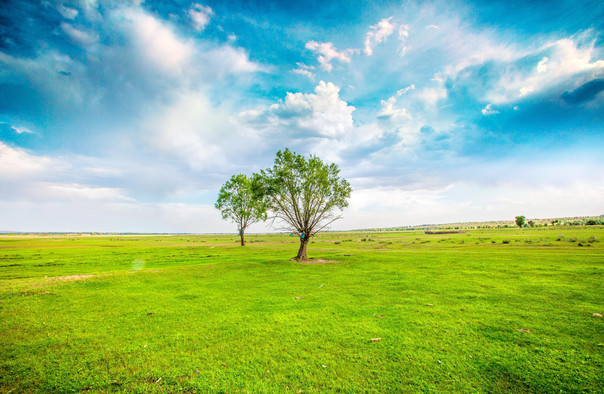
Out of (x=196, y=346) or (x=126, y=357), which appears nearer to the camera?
(x=126, y=357)

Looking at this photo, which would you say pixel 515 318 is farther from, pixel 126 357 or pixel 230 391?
pixel 126 357

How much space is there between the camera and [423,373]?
238 inches

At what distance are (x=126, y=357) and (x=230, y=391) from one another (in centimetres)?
369

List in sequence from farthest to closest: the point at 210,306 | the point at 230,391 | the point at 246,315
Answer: the point at 210,306 → the point at 246,315 → the point at 230,391

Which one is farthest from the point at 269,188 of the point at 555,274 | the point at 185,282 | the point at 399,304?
the point at 555,274

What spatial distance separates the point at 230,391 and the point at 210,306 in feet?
22.0

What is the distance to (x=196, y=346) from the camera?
750cm

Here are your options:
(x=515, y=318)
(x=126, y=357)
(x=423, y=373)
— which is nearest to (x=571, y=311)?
(x=515, y=318)

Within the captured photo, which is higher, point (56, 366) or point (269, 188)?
point (269, 188)

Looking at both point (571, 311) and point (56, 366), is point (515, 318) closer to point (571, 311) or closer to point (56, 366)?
point (571, 311)

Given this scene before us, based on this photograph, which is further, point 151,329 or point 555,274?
point 555,274

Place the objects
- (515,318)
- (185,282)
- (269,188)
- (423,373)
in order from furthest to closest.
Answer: (269,188)
(185,282)
(515,318)
(423,373)

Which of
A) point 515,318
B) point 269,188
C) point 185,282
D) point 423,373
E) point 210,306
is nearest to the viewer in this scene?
point 423,373

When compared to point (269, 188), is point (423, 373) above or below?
below
